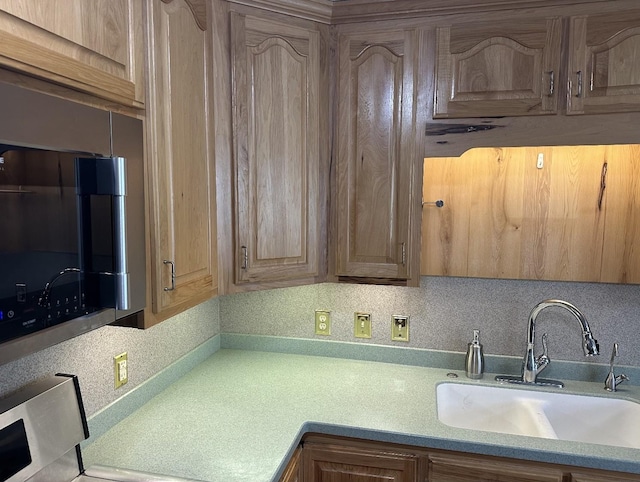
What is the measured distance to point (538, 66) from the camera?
1512 mm

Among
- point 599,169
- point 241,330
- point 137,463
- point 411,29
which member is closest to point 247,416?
point 137,463

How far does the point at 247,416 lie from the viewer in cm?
149

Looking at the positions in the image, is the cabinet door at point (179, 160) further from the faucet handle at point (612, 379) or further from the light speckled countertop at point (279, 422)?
the faucet handle at point (612, 379)

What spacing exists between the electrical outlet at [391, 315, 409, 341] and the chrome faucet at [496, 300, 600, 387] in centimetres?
41

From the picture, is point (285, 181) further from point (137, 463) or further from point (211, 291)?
point (137, 463)

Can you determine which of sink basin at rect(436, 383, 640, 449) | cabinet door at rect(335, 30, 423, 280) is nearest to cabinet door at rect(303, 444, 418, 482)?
sink basin at rect(436, 383, 640, 449)

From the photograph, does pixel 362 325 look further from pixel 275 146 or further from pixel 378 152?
pixel 275 146

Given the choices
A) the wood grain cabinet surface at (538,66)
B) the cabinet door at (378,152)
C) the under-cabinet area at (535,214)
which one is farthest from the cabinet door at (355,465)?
the wood grain cabinet surface at (538,66)

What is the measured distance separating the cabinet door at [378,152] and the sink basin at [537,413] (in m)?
0.56

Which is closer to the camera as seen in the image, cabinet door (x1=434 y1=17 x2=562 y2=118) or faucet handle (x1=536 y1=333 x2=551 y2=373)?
cabinet door (x1=434 y1=17 x2=562 y2=118)

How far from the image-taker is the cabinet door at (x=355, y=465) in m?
1.43

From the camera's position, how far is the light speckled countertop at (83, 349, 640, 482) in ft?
4.12

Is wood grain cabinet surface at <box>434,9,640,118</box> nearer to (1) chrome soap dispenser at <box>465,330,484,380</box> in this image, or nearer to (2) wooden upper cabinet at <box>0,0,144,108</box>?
(1) chrome soap dispenser at <box>465,330,484,380</box>

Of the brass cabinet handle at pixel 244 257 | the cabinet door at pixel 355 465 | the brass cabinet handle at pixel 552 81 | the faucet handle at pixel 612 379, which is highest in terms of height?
the brass cabinet handle at pixel 552 81
